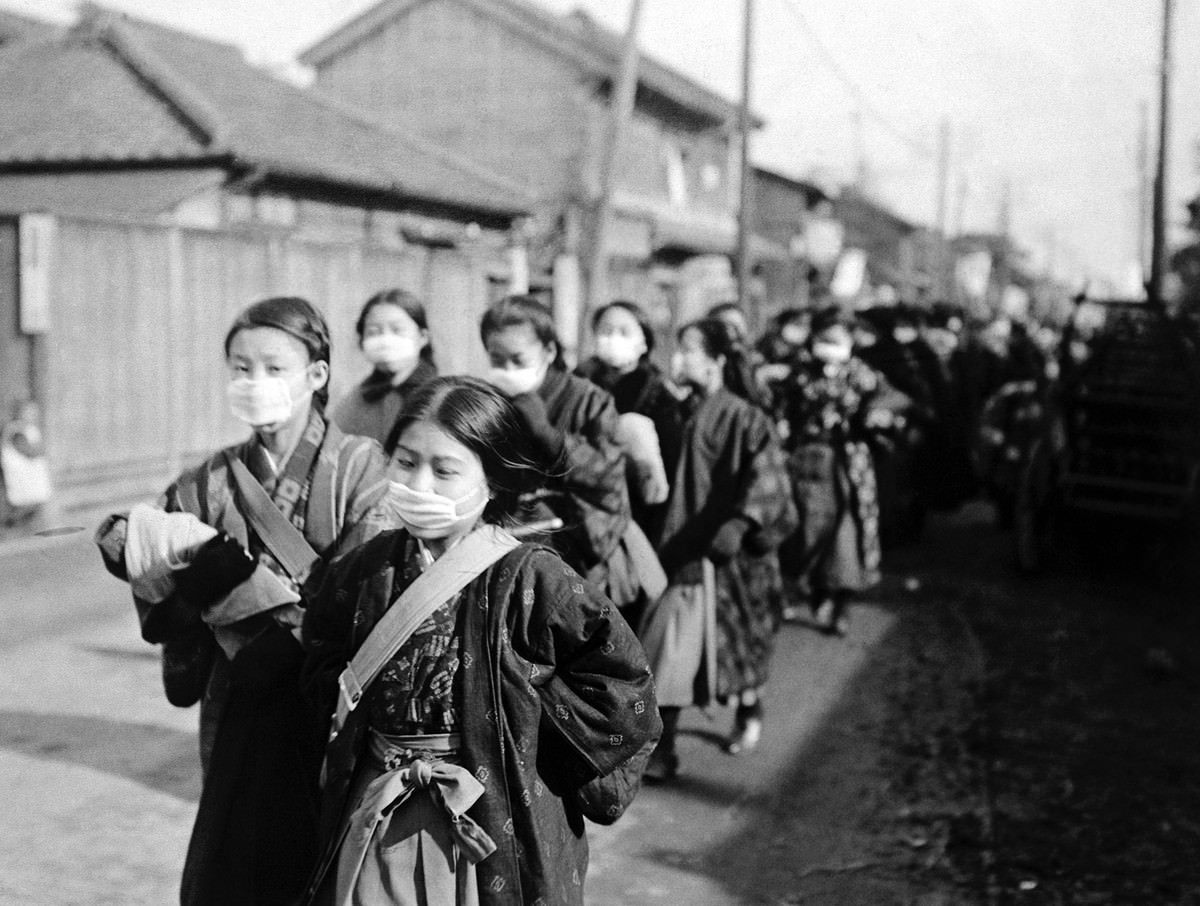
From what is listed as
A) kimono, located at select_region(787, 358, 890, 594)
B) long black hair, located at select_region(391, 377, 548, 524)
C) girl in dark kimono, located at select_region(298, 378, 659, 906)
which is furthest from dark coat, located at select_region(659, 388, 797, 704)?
girl in dark kimono, located at select_region(298, 378, 659, 906)

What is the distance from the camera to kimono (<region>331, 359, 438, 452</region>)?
4887mm

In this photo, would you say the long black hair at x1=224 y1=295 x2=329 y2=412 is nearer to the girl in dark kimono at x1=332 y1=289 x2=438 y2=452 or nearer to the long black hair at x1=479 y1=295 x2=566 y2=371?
the long black hair at x1=479 y1=295 x2=566 y2=371

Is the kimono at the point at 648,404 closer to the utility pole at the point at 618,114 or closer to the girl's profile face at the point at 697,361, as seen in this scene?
the girl's profile face at the point at 697,361

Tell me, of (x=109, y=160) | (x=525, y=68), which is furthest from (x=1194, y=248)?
(x=109, y=160)

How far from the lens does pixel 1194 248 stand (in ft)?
77.5

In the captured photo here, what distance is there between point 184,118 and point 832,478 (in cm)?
1053

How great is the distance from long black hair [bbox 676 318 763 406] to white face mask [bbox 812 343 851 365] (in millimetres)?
2566

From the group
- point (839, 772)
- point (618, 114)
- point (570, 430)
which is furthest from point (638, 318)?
point (618, 114)

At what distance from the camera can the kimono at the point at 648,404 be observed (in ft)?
18.8

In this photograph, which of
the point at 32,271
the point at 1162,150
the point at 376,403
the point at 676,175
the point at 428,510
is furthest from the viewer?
the point at 676,175

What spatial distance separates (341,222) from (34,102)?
408cm

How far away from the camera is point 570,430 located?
4.85 metres

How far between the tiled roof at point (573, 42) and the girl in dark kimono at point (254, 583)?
2290cm

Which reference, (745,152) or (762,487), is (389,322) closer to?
(762,487)
